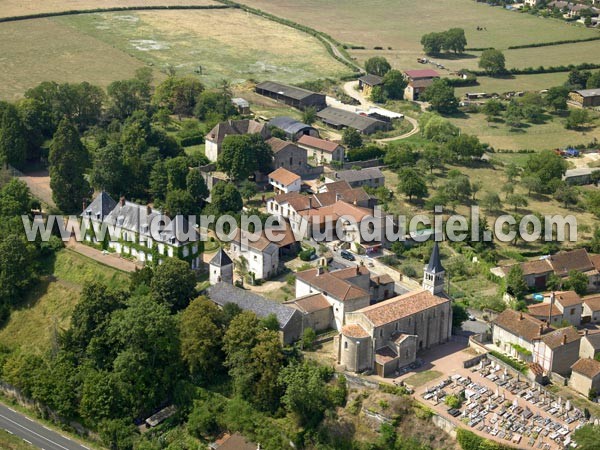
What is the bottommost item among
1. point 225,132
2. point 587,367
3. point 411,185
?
point 587,367

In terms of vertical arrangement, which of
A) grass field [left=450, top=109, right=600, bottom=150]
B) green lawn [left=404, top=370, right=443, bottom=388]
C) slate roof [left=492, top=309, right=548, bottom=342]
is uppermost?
slate roof [left=492, top=309, right=548, bottom=342]

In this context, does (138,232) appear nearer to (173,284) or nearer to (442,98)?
(173,284)

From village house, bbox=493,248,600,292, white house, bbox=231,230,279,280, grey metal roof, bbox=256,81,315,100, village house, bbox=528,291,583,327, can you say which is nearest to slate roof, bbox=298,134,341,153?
grey metal roof, bbox=256,81,315,100

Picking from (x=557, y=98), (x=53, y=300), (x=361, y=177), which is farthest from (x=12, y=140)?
(x=557, y=98)

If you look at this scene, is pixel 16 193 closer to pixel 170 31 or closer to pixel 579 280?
pixel 579 280

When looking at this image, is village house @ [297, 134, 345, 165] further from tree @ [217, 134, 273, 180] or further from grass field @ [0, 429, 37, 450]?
grass field @ [0, 429, 37, 450]

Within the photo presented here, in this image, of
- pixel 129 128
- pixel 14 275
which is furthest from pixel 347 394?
pixel 129 128
